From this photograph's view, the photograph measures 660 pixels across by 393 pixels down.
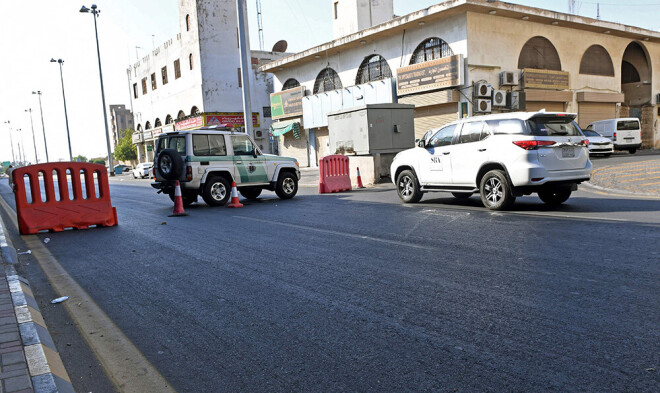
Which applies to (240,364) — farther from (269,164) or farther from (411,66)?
(411,66)

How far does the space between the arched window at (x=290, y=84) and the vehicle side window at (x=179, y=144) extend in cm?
2289

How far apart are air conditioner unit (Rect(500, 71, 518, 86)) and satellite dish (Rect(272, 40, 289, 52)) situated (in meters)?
32.5

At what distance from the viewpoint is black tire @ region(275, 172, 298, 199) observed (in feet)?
47.6

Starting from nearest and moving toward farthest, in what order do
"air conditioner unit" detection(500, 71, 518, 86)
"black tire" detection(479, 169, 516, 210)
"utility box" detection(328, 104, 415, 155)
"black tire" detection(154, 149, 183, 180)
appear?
1. "black tire" detection(479, 169, 516, 210)
2. "black tire" detection(154, 149, 183, 180)
3. "utility box" detection(328, 104, 415, 155)
4. "air conditioner unit" detection(500, 71, 518, 86)

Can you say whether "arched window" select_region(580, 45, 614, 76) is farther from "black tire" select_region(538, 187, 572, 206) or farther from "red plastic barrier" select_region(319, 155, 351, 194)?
"black tire" select_region(538, 187, 572, 206)

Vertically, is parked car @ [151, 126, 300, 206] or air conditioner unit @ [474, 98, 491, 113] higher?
air conditioner unit @ [474, 98, 491, 113]

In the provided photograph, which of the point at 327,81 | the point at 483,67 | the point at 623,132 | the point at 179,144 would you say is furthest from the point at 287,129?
the point at 179,144

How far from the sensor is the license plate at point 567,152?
29.8 feet

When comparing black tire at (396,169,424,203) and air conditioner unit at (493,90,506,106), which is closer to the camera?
black tire at (396,169,424,203)

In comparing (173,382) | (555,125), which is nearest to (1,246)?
(173,382)

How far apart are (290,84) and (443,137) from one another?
26.6 metres

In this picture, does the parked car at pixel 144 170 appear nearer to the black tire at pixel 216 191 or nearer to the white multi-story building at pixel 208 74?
the white multi-story building at pixel 208 74

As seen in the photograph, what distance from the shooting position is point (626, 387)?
8.66ft

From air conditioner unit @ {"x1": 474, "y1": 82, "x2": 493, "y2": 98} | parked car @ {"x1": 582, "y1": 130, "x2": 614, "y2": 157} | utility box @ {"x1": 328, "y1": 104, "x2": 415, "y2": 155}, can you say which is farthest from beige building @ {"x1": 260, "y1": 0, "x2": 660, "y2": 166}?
utility box @ {"x1": 328, "y1": 104, "x2": 415, "y2": 155}
